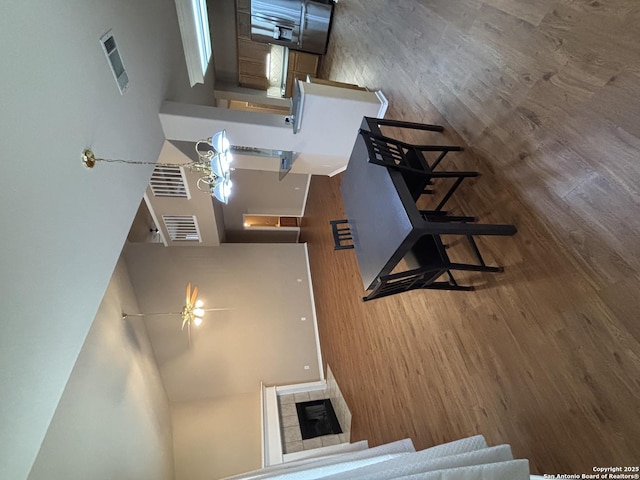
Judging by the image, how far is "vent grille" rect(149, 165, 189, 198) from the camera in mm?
3701

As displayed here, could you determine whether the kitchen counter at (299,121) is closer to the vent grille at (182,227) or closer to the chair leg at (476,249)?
the chair leg at (476,249)

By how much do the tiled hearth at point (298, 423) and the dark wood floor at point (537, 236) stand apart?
1455 millimetres

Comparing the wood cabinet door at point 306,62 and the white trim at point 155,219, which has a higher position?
the wood cabinet door at point 306,62

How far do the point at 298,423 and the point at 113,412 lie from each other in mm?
2233

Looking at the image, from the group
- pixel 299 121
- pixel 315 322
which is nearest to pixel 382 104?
pixel 299 121

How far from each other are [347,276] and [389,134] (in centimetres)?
181

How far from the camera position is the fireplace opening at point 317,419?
12.6 ft

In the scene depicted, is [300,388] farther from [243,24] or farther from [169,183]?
[243,24]

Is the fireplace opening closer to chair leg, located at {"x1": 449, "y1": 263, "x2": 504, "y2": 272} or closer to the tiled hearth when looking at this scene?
the tiled hearth

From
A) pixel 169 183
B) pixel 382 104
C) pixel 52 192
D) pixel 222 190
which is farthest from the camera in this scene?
pixel 169 183

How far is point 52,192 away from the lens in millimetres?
1150

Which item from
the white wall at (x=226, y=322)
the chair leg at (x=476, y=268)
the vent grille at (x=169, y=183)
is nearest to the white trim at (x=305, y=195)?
the white wall at (x=226, y=322)

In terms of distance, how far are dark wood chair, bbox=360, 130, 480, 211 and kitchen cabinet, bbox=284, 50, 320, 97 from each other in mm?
3995

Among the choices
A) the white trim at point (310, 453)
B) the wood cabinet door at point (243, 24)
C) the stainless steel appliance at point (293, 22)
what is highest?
the wood cabinet door at point (243, 24)
